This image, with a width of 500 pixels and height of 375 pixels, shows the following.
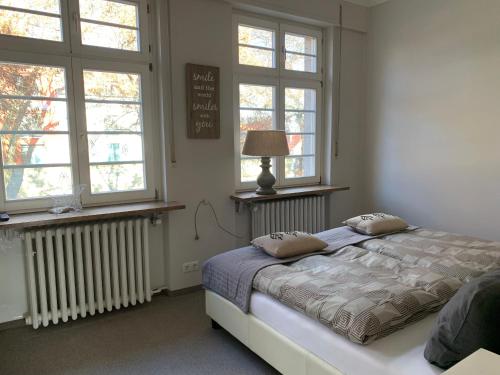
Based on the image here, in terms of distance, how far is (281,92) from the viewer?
12.6 feet

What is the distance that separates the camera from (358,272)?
85.0 inches

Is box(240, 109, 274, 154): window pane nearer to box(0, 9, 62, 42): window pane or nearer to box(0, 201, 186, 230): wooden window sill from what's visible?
box(0, 201, 186, 230): wooden window sill

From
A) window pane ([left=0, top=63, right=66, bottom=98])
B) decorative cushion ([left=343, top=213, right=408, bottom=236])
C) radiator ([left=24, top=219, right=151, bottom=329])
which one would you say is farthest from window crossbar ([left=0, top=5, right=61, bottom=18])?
decorative cushion ([left=343, top=213, right=408, bottom=236])

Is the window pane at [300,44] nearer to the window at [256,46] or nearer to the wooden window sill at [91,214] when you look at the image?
the window at [256,46]

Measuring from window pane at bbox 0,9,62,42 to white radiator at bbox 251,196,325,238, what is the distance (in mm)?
2136

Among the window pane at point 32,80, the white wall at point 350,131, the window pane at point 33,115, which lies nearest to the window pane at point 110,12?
the window pane at point 32,80

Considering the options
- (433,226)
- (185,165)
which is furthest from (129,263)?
(433,226)

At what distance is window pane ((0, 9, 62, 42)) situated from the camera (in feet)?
8.44

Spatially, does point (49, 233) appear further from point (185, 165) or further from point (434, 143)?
point (434, 143)

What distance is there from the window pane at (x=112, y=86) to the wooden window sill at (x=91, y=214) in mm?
869

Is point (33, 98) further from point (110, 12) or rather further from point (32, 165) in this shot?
point (110, 12)

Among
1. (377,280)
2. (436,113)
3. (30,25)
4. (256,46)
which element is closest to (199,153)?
(256,46)

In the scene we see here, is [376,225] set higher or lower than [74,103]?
lower

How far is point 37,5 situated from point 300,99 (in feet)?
8.18
